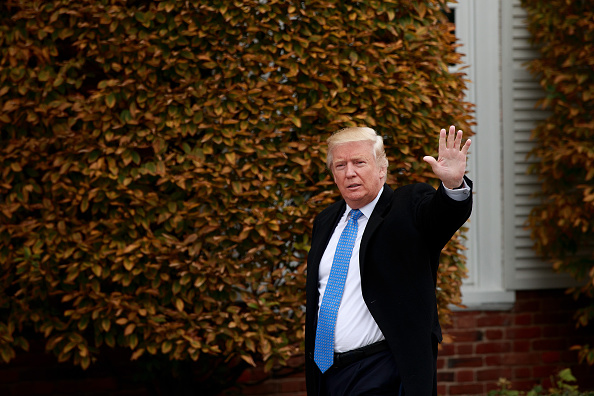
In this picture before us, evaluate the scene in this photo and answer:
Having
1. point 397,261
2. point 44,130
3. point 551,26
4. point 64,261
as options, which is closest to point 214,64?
point 44,130

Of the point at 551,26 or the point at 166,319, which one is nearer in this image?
the point at 166,319

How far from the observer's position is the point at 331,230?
3.55m

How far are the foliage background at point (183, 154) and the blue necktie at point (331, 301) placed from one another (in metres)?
1.27

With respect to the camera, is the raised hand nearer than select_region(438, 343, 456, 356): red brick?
Yes

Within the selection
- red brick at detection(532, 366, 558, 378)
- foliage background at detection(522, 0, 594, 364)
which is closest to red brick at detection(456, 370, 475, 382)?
red brick at detection(532, 366, 558, 378)

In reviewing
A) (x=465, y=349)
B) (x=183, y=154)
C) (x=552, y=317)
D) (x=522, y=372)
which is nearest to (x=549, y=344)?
(x=552, y=317)

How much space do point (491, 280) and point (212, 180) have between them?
317 centimetres

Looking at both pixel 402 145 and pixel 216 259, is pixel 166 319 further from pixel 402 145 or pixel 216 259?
pixel 402 145

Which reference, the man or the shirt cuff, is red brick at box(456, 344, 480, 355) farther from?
the shirt cuff

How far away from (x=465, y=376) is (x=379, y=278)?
379 cm

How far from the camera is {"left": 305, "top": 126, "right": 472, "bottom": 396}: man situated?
307 cm

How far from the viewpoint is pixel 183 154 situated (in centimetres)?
479

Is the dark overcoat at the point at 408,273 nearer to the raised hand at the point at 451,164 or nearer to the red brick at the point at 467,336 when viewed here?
the raised hand at the point at 451,164

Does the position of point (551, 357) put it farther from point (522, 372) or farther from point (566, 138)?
point (566, 138)
